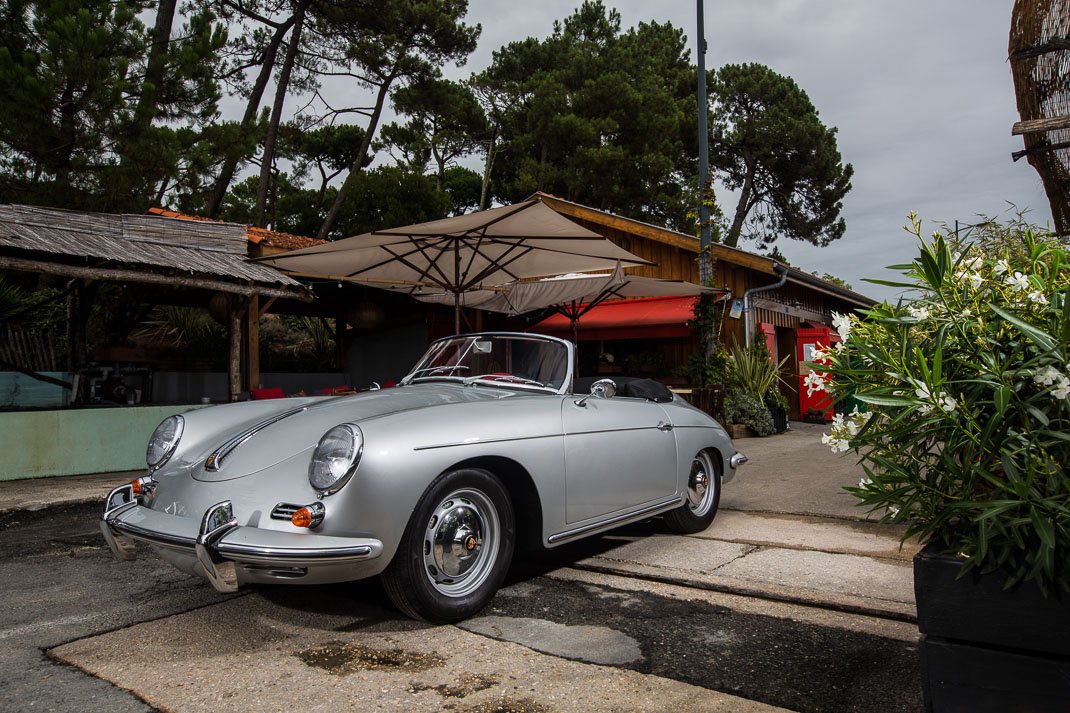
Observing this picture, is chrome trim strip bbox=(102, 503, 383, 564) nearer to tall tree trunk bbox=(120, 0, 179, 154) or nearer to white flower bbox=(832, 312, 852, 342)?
white flower bbox=(832, 312, 852, 342)

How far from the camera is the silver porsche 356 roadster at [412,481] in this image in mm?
2820

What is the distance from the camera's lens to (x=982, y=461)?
1.95 meters

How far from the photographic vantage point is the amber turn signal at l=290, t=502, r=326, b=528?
9.13 feet

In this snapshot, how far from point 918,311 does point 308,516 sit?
7.29 feet

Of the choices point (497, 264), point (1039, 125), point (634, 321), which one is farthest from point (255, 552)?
point (634, 321)

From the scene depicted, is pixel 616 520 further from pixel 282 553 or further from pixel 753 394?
pixel 753 394

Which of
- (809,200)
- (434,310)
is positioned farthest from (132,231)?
(809,200)

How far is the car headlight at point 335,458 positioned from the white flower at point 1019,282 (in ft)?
7.46

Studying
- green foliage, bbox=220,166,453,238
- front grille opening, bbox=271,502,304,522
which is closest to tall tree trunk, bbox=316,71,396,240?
green foliage, bbox=220,166,453,238

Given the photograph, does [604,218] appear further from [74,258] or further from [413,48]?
[413,48]

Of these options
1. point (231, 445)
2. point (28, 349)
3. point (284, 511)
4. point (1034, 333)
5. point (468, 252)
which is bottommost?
point (284, 511)

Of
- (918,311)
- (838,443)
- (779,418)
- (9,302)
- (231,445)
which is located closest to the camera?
(918,311)

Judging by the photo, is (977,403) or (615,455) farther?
(615,455)

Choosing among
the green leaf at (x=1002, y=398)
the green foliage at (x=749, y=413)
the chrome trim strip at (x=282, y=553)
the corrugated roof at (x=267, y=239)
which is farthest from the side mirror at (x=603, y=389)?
the green foliage at (x=749, y=413)
